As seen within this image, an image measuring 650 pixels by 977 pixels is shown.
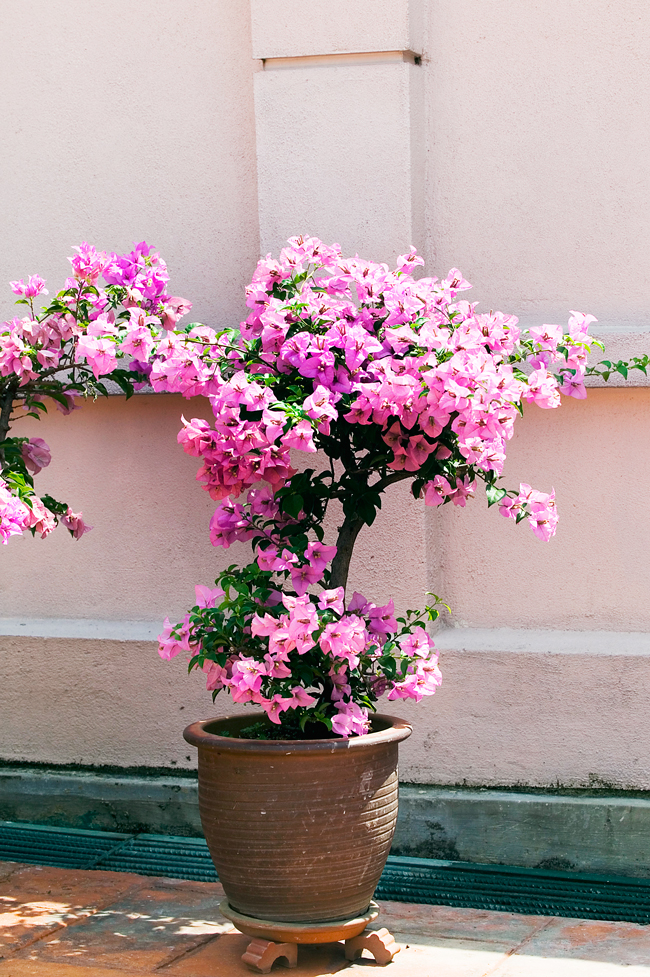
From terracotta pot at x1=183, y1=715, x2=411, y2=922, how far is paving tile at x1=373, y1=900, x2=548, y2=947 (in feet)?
1.24

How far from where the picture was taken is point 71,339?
3414mm

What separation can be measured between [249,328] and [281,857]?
146cm

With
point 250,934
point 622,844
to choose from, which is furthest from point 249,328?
point 622,844

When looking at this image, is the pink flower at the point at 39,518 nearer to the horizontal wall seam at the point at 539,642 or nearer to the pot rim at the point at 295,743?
the pot rim at the point at 295,743

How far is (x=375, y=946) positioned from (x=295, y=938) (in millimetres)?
242

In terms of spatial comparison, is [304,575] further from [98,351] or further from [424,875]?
[424,875]

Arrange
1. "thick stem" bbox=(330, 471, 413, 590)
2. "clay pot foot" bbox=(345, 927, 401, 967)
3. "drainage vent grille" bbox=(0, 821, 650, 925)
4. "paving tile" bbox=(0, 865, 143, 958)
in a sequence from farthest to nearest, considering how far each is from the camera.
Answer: "drainage vent grille" bbox=(0, 821, 650, 925) < "paving tile" bbox=(0, 865, 143, 958) < "thick stem" bbox=(330, 471, 413, 590) < "clay pot foot" bbox=(345, 927, 401, 967)

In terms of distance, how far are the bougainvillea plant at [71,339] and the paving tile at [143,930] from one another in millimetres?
1193

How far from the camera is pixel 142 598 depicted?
428 cm

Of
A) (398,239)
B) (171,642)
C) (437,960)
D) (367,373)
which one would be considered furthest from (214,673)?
(398,239)

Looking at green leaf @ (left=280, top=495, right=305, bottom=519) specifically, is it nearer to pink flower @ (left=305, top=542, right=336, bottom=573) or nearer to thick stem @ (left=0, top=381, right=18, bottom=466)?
pink flower @ (left=305, top=542, right=336, bottom=573)

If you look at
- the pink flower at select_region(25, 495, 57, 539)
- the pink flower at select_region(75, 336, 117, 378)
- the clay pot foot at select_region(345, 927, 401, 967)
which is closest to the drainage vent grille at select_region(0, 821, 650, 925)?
the clay pot foot at select_region(345, 927, 401, 967)

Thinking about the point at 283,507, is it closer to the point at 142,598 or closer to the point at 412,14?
the point at 142,598

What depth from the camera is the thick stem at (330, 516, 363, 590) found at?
10.4ft
